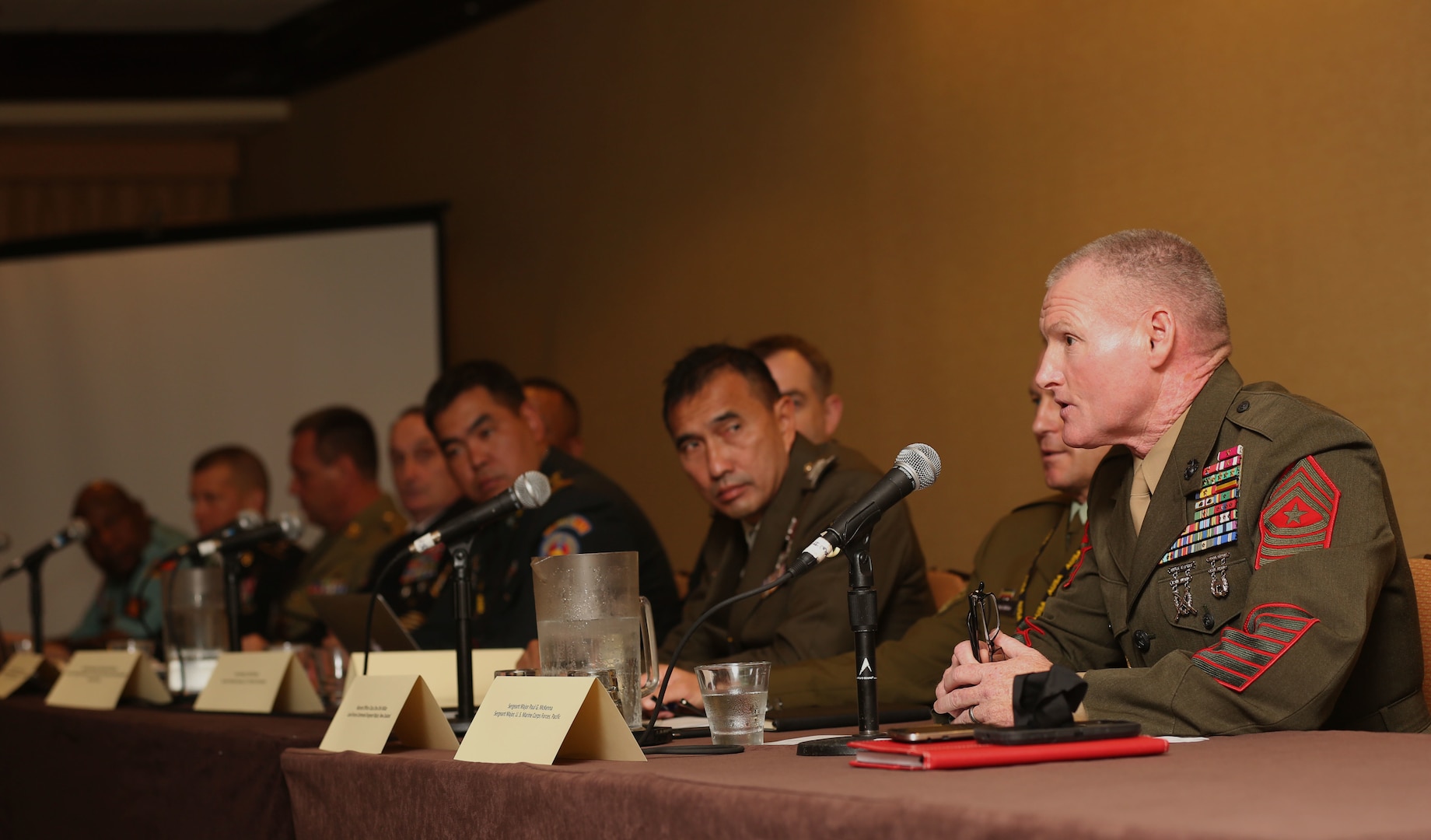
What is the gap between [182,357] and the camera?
635cm

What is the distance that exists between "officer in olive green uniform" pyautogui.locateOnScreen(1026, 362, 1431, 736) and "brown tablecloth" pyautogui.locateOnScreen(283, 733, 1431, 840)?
0.08m

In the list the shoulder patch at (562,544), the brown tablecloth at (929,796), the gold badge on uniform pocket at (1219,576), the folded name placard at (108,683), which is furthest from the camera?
the shoulder patch at (562,544)

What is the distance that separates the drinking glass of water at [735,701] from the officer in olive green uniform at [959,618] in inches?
17.1

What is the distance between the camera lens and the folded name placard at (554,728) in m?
1.43

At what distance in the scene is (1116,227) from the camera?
367 cm

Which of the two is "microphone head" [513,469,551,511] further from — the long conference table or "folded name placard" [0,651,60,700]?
"folded name placard" [0,651,60,700]

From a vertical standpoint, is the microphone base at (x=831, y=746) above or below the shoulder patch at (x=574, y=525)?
below

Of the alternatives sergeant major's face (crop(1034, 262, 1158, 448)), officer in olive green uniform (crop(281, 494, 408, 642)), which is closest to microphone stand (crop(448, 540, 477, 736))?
sergeant major's face (crop(1034, 262, 1158, 448))

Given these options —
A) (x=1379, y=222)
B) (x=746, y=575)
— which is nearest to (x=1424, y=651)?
(x=746, y=575)

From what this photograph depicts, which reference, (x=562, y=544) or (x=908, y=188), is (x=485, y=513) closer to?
(x=562, y=544)

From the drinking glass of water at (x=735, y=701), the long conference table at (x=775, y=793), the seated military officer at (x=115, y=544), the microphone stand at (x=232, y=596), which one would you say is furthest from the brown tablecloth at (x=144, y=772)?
the seated military officer at (x=115, y=544)

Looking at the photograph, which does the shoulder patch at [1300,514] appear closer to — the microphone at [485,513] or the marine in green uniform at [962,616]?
the marine in green uniform at [962,616]

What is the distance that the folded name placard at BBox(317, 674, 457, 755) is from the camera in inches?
66.4

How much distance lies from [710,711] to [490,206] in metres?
4.63
